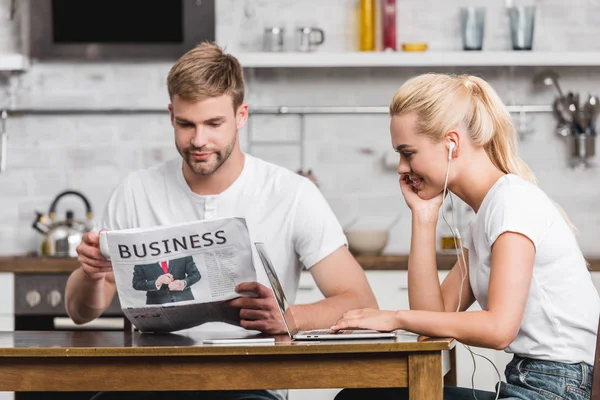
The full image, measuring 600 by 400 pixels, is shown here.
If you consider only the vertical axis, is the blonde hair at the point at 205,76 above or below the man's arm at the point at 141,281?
Result: above

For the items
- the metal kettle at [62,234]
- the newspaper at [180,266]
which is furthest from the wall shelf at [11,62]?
the newspaper at [180,266]

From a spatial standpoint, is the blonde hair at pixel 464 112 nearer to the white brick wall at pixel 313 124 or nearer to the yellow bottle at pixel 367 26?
the yellow bottle at pixel 367 26

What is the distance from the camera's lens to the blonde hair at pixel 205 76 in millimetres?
2312

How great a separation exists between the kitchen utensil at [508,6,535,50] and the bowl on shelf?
1017mm

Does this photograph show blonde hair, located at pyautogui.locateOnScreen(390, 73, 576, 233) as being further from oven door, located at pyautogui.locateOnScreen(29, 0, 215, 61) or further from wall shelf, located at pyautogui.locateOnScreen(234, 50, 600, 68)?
oven door, located at pyautogui.locateOnScreen(29, 0, 215, 61)

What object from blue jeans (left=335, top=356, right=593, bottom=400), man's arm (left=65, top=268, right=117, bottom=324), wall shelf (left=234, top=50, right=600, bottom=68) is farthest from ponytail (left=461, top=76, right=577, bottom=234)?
wall shelf (left=234, top=50, right=600, bottom=68)

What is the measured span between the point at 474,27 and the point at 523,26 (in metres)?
0.21

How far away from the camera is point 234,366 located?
159cm

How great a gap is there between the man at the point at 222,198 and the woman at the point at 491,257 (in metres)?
0.33

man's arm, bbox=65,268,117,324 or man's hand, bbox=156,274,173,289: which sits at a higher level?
man's hand, bbox=156,274,173,289

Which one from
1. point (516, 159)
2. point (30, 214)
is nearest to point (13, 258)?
point (30, 214)

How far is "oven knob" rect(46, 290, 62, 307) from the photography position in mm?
3447

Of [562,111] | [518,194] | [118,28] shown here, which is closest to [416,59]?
[562,111]

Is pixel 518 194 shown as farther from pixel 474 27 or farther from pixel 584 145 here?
pixel 584 145
